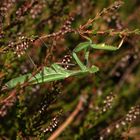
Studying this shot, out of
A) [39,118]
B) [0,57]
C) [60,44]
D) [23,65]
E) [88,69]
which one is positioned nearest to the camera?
[88,69]

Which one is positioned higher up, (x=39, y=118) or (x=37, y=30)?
(x=37, y=30)

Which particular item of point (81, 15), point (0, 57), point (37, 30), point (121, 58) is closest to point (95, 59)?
point (121, 58)

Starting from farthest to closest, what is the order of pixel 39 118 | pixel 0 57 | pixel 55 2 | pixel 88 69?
pixel 55 2, pixel 0 57, pixel 39 118, pixel 88 69

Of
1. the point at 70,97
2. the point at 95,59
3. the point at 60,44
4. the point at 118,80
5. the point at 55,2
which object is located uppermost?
the point at 55,2

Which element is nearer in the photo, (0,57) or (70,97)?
(0,57)

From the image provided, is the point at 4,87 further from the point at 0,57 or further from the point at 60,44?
the point at 60,44

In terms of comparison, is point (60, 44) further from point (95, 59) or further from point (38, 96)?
point (38, 96)
